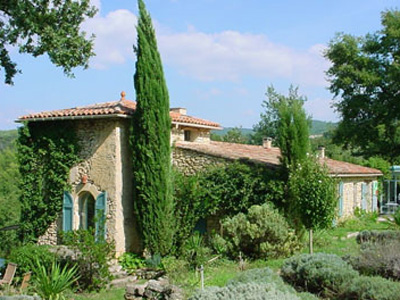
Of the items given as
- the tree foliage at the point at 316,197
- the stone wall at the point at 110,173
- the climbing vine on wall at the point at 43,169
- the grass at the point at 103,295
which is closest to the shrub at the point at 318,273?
the tree foliage at the point at 316,197

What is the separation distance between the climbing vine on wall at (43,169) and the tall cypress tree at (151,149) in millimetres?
2645

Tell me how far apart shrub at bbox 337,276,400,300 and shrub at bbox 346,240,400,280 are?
115 centimetres

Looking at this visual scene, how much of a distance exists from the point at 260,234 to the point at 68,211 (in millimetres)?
6510

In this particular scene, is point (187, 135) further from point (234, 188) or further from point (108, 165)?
point (108, 165)

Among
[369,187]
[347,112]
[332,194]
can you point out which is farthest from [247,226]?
[347,112]

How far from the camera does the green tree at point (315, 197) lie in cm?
1174

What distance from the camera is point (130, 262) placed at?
532 inches

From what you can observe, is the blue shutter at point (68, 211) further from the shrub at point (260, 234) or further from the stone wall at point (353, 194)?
the stone wall at point (353, 194)

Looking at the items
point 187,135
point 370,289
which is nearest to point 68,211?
point 187,135

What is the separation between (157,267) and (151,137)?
398 centimetres

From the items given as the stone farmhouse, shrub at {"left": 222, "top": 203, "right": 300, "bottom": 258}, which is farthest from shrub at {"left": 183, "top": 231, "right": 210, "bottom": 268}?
the stone farmhouse

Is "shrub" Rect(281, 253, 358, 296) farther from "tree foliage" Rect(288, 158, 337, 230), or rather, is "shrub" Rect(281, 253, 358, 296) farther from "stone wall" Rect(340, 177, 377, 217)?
"stone wall" Rect(340, 177, 377, 217)

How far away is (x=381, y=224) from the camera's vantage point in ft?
65.9

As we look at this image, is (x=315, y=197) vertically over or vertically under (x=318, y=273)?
over
